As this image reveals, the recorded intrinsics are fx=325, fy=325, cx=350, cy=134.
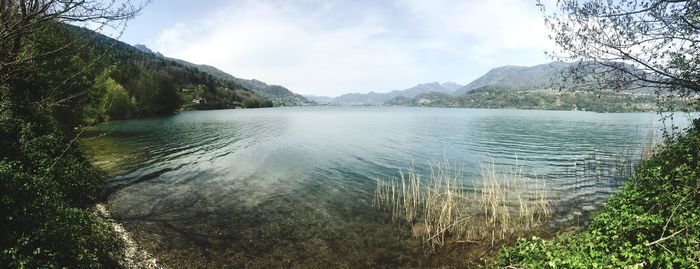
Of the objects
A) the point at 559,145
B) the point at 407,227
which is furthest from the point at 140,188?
the point at 559,145

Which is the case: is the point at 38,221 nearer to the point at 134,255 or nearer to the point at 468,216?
the point at 134,255

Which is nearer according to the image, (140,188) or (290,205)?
(290,205)

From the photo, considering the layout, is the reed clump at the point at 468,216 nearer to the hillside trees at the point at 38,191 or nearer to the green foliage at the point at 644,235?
the green foliage at the point at 644,235

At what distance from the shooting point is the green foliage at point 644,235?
8656 millimetres

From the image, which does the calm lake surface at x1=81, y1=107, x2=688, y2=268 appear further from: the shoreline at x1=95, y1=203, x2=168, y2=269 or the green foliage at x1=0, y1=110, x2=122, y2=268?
the green foliage at x1=0, y1=110, x2=122, y2=268

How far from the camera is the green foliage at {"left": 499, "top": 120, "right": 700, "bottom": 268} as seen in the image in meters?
8.66

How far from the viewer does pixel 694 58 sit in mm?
12930

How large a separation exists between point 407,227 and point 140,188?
18859mm

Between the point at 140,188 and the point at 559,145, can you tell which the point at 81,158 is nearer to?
the point at 140,188

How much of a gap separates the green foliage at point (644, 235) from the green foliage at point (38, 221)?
13.1 m

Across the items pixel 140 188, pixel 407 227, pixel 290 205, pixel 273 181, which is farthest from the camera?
pixel 273 181

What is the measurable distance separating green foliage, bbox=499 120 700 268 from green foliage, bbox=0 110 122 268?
1312 centimetres

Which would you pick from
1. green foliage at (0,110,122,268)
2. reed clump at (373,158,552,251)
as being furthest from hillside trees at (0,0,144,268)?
reed clump at (373,158,552,251)

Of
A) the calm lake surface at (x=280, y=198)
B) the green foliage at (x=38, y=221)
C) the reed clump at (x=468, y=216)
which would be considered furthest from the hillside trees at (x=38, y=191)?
the reed clump at (x=468, y=216)
